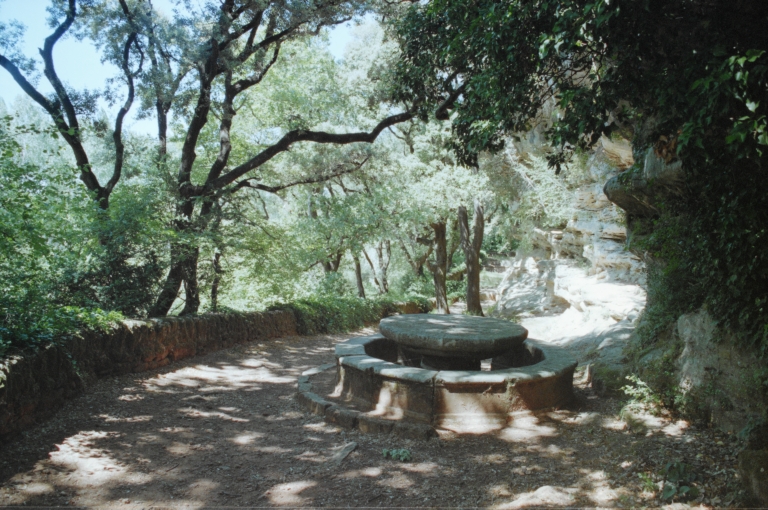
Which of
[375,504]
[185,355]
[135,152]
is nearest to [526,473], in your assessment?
[375,504]

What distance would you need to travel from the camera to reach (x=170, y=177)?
29.8 feet

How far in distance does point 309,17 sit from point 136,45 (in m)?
3.57

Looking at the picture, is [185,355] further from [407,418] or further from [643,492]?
[643,492]

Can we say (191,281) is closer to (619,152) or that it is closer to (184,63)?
(184,63)

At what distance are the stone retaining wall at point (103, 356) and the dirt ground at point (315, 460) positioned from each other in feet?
0.70

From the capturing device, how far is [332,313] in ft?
42.7

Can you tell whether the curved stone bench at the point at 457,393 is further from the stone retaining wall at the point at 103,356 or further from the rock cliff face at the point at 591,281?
the stone retaining wall at the point at 103,356

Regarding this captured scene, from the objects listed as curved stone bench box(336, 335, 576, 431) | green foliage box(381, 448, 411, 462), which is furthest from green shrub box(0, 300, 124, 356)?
green foliage box(381, 448, 411, 462)

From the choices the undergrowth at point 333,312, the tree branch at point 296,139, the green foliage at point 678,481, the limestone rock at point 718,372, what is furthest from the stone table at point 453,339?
the undergrowth at point 333,312

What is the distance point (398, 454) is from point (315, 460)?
78 centimetres

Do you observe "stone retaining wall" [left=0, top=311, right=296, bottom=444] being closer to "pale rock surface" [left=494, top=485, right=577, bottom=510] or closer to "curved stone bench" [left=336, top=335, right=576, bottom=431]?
"curved stone bench" [left=336, top=335, right=576, bottom=431]

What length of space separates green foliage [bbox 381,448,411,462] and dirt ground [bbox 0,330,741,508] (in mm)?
52

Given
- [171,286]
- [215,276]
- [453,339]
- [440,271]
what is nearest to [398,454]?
[453,339]

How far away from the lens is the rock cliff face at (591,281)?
346 inches
